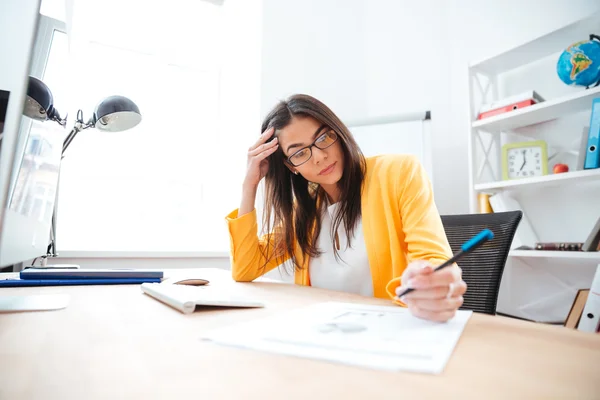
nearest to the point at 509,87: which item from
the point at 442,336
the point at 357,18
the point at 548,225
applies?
the point at 548,225

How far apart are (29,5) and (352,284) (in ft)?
3.10

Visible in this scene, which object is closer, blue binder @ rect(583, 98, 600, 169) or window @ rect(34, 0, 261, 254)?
blue binder @ rect(583, 98, 600, 169)

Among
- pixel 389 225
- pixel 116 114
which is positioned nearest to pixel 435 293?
pixel 389 225

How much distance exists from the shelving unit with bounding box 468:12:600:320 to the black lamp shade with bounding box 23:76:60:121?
1915 millimetres

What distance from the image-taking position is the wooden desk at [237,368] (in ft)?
0.93

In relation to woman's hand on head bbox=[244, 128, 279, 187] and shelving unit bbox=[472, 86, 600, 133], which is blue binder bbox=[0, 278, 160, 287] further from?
shelving unit bbox=[472, 86, 600, 133]

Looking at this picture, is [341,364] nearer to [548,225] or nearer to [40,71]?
[40,71]

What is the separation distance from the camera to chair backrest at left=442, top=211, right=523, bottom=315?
0.94 metres

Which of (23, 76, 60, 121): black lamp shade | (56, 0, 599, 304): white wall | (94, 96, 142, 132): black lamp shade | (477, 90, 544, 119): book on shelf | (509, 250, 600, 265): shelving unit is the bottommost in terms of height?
(509, 250, 600, 265): shelving unit

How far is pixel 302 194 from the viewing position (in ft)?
4.45

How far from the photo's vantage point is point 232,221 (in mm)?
1200

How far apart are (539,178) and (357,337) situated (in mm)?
1718

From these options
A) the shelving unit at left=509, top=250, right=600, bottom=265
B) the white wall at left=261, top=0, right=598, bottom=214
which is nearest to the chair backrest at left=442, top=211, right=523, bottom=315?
the shelving unit at left=509, top=250, right=600, bottom=265

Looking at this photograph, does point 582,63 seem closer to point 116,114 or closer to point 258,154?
point 258,154
